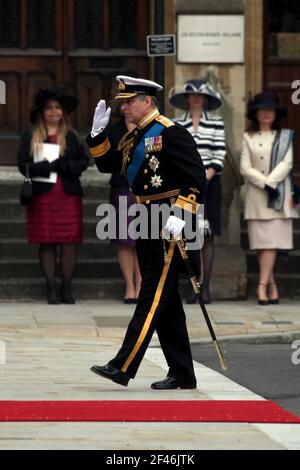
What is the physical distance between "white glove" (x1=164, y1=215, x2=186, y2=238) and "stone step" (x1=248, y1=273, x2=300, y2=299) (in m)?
6.92

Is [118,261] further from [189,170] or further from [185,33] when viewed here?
[189,170]

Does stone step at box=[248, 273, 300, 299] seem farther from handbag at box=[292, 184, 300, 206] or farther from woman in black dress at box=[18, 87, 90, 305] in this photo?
woman in black dress at box=[18, 87, 90, 305]

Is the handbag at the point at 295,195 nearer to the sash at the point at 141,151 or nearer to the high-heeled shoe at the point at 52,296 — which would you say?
the high-heeled shoe at the point at 52,296

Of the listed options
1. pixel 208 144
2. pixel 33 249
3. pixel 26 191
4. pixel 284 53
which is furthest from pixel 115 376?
pixel 284 53

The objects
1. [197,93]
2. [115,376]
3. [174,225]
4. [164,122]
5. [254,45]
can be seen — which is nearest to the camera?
[174,225]

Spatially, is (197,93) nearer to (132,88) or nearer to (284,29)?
(284,29)

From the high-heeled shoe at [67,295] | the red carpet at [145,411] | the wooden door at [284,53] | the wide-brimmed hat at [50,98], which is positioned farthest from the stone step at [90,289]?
the red carpet at [145,411]

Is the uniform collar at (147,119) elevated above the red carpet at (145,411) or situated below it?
above

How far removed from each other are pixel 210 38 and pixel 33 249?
3078mm

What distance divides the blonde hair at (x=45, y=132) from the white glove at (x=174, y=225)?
20.2 feet

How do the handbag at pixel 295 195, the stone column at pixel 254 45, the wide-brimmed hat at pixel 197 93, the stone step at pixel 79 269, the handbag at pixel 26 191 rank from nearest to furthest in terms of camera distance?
the handbag at pixel 26 191 < the wide-brimmed hat at pixel 197 93 < the handbag at pixel 295 195 < the stone step at pixel 79 269 < the stone column at pixel 254 45

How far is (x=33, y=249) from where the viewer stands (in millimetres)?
17531

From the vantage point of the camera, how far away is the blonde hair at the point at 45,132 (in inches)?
657
